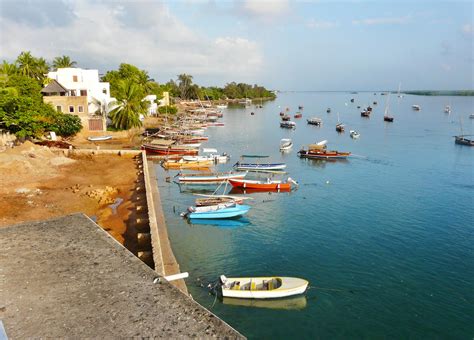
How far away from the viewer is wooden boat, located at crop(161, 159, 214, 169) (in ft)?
157

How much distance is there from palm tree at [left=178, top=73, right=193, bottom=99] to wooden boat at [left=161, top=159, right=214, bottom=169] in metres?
111

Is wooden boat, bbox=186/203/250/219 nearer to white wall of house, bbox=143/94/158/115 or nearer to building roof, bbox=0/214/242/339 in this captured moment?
building roof, bbox=0/214/242/339

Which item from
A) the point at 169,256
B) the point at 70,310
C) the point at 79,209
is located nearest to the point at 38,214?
the point at 79,209

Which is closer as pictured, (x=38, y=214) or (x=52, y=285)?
(x=52, y=285)

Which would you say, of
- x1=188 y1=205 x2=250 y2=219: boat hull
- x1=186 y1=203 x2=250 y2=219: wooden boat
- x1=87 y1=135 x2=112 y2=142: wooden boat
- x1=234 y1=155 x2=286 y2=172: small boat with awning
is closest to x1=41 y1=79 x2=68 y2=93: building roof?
x1=87 y1=135 x2=112 y2=142: wooden boat

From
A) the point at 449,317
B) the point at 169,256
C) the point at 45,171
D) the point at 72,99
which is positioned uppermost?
the point at 72,99

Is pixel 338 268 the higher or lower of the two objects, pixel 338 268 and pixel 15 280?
the lower

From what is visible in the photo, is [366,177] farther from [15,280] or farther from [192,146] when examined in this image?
[15,280]

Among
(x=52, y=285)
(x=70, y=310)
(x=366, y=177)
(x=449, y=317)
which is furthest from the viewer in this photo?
(x=366, y=177)

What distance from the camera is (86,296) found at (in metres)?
6.92

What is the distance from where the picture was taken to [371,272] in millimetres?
21828

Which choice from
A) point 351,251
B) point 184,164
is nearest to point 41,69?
Answer: point 184,164

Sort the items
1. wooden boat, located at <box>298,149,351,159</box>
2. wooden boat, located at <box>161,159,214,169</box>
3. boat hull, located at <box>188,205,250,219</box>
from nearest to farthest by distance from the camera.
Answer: boat hull, located at <box>188,205,250,219</box> < wooden boat, located at <box>161,159,214,169</box> < wooden boat, located at <box>298,149,351,159</box>

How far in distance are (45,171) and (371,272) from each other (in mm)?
31279
